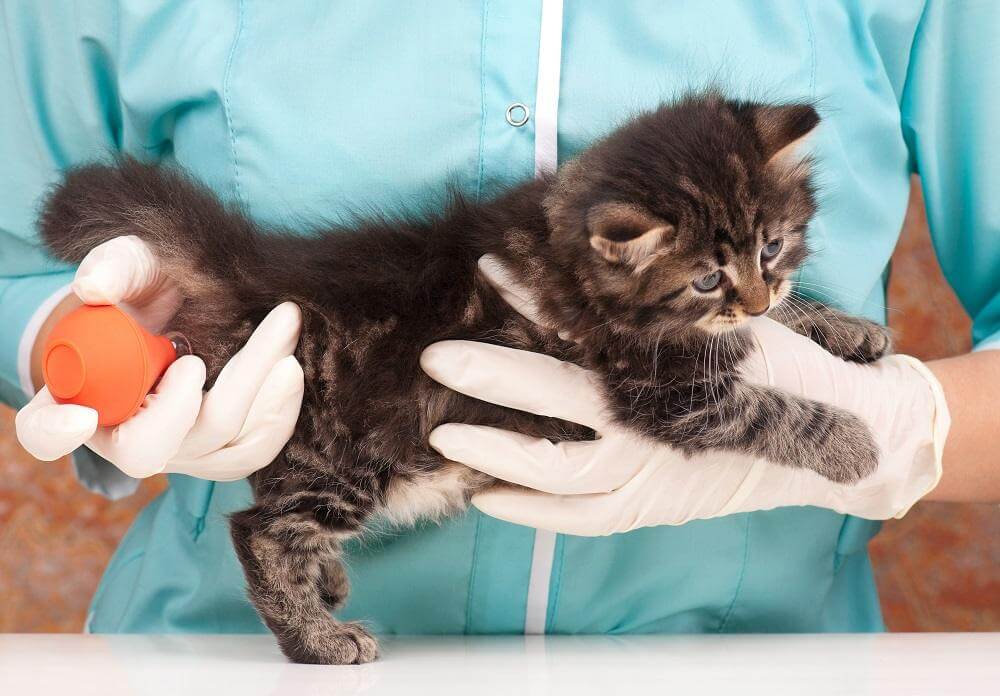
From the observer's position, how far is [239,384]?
1.45 metres

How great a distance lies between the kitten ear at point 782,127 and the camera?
1.44m

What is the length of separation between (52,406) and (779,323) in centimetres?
123

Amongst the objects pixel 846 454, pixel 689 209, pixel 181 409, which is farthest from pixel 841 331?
pixel 181 409

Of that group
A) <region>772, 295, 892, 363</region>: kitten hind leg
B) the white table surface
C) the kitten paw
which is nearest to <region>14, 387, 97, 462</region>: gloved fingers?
the white table surface

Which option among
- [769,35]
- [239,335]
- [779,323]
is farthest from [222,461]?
[769,35]

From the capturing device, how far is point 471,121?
1.63 metres

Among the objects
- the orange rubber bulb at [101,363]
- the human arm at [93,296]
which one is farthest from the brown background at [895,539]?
the orange rubber bulb at [101,363]

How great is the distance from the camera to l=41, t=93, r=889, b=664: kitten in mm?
1483

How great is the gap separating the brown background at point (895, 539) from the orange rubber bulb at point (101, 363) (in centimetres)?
161

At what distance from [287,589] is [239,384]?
365 millimetres

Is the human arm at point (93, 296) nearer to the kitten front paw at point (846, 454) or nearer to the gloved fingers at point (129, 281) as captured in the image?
the gloved fingers at point (129, 281)

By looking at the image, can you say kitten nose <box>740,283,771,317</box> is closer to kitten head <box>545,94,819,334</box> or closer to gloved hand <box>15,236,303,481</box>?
kitten head <box>545,94,819,334</box>

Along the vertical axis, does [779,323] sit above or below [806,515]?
above

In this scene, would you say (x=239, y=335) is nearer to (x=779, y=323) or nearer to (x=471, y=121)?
(x=471, y=121)
